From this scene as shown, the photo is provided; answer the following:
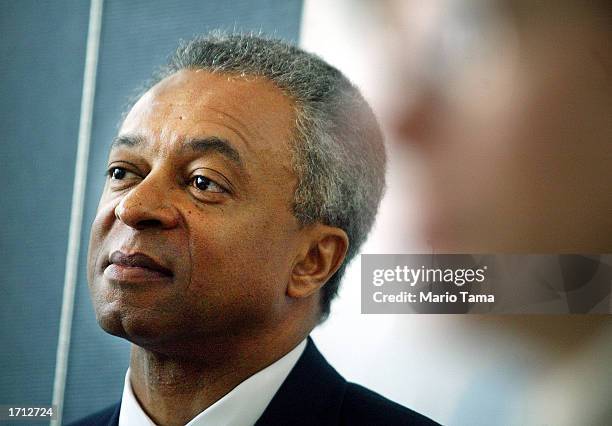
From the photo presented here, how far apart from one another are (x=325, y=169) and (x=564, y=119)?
467 millimetres

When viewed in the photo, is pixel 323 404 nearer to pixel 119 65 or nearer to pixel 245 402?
pixel 245 402

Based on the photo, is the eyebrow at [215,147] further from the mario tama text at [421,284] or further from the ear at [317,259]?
the mario tama text at [421,284]

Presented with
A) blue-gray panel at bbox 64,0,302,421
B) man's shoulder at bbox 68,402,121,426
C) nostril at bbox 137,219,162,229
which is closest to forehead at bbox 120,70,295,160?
nostril at bbox 137,219,162,229

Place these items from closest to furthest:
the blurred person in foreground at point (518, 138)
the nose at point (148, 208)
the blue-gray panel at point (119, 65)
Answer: the nose at point (148, 208) → the blurred person in foreground at point (518, 138) → the blue-gray panel at point (119, 65)

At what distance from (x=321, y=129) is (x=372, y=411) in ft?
1.56

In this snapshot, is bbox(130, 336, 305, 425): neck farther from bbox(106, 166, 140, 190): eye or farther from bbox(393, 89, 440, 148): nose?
bbox(393, 89, 440, 148): nose

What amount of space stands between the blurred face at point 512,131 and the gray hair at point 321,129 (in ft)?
0.36

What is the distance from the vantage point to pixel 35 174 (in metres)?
2.05

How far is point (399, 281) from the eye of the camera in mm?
1850

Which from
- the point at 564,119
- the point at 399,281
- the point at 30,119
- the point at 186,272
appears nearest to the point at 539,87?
the point at 564,119

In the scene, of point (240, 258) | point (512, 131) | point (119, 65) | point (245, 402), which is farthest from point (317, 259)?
point (119, 65)

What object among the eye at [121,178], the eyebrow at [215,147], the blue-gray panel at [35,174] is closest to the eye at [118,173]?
the eye at [121,178]

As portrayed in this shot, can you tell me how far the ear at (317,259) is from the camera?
1.70 m

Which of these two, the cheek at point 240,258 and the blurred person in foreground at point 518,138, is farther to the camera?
the blurred person in foreground at point 518,138
